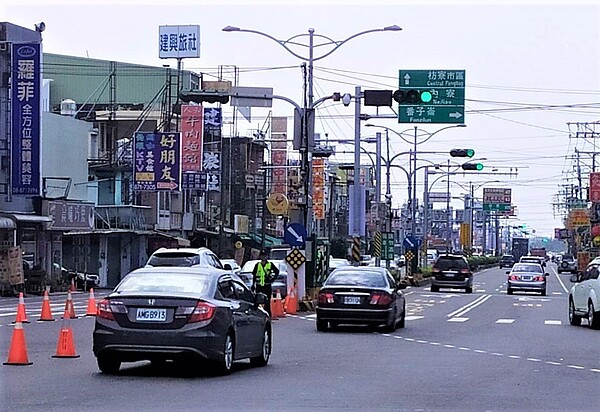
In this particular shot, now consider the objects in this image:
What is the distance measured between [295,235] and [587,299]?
365 inches

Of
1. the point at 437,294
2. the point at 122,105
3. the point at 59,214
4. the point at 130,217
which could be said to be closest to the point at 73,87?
the point at 122,105

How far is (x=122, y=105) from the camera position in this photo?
70500 mm

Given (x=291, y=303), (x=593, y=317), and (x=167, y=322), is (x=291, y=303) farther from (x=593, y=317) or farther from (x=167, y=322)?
(x=167, y=322)

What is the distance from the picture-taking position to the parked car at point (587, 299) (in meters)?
27.8

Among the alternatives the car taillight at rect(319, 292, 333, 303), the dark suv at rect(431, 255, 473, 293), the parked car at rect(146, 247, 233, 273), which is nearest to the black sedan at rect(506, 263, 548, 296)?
the dark suv at rect(431, 255, 473, 293)

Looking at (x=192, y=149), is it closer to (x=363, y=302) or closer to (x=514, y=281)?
(x=514, y=281)

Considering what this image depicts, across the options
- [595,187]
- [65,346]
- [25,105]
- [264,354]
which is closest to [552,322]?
[264,354]

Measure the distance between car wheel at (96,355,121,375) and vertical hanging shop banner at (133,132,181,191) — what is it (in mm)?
36268

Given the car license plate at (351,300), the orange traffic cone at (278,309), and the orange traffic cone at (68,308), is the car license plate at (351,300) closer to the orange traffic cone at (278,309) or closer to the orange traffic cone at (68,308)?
the orange traffic cone at (278,309)

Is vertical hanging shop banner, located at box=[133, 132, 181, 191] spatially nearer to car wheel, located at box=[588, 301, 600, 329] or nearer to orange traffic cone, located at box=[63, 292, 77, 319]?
orange traffic cone, located at box=[63, 292, 77, 319]

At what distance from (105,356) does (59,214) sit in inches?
1365

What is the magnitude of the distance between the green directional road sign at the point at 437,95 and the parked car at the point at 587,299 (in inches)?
485

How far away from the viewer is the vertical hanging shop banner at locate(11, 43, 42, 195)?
42.0 m

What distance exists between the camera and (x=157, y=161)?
2045 inches
